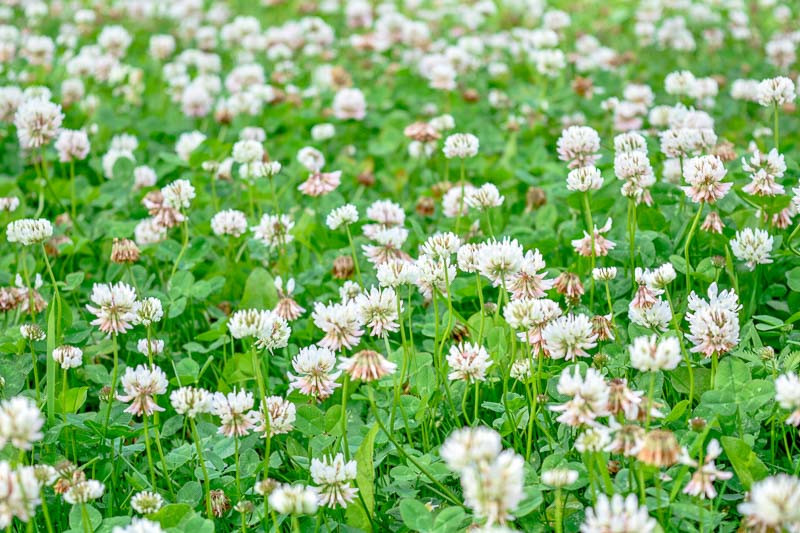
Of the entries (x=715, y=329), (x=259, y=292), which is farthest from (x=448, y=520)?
(x=259, y=292)

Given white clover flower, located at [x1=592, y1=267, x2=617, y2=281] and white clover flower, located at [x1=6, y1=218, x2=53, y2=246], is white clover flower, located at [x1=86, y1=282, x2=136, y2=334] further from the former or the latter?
white clover flower, located at [x1=592, y1=267, x2=617, y2=281]

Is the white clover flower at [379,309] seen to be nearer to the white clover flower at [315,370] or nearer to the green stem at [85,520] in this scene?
the white clover flower at [315,370]

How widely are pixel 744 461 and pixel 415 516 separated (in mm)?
558

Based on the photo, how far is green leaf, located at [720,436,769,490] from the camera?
1.71m

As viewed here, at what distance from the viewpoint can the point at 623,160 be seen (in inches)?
83.7

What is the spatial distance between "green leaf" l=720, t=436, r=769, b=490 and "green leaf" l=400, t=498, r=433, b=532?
1.67 ft

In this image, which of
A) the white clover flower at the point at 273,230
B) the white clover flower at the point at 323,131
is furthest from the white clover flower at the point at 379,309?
the white clover flower at the point at 323,131

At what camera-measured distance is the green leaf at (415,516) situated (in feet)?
5.41

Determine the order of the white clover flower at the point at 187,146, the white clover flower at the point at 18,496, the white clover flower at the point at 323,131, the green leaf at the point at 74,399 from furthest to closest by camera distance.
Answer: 1. the white clover flower at the point at 323,131
2. the white clover flower at the point at 187,146
3. the green leaf at the point at 74,399
4. the white clover flower at the point at 18,496

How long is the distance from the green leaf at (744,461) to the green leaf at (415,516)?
0.51 metres

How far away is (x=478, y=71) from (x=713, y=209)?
247 centimetres

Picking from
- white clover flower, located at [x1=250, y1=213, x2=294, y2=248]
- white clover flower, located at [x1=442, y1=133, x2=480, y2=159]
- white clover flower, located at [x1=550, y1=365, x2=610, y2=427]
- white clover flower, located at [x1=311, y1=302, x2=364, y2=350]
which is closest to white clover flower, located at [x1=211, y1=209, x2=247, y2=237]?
white clover flower, located at [x1=250, y1=213, x2=294, y2=248]

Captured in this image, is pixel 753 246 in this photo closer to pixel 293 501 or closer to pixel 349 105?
pixel 293 501

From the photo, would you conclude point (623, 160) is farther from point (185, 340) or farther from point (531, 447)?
point (185, 340)
